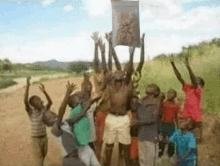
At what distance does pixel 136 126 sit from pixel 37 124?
3.62 feet

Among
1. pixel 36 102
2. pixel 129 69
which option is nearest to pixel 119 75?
pixel 129 69

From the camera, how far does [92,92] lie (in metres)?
4.52

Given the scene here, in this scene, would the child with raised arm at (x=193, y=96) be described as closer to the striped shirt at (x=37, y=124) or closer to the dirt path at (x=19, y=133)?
the dirt path at (x=19, y=133)

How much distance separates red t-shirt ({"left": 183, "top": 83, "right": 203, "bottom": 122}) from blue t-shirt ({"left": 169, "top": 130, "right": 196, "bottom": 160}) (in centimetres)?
47

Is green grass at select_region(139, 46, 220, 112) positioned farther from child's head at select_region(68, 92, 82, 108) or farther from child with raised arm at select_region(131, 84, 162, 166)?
child's head at select_region(68, 92, 82, 108)

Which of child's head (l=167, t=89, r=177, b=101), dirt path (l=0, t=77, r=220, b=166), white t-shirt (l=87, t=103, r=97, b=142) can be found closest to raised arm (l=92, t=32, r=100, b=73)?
dirt path (l=0, t=77, r=220, b=166)

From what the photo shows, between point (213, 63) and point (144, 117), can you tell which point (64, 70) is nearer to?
point (144, 117)

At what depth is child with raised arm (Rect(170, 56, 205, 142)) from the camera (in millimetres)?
4672

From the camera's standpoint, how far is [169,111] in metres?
4.59

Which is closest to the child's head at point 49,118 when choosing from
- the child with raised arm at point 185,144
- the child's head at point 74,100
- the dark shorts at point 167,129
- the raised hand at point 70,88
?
the child's head at point 74,100

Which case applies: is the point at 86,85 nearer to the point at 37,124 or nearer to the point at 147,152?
the point at 37,124

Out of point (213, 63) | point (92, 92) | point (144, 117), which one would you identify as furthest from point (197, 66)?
point (92, 92)

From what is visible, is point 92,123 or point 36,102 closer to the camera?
point 36,102

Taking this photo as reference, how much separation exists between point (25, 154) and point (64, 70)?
107 cm
